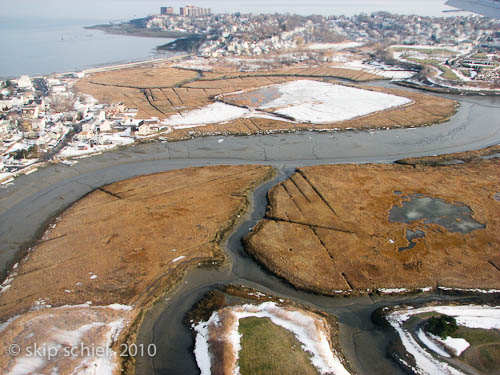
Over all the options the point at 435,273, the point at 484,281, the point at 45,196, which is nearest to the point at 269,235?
the point at 435,273

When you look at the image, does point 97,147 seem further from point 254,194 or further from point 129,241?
point 254,194

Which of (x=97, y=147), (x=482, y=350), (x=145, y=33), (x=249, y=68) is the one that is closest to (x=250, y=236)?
(x=482, y=350)

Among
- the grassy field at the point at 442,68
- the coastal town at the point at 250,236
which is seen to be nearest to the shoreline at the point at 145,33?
the grassy field at the point at 442,68

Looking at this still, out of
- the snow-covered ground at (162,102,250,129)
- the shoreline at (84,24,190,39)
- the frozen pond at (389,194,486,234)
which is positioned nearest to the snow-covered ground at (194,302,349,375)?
the frozen pond at (389,194,486,234)

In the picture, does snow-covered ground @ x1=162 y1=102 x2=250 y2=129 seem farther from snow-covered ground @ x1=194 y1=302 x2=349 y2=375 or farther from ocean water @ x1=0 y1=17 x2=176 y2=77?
ocean water @ x1=0 y1=17 x2=176 y2=77

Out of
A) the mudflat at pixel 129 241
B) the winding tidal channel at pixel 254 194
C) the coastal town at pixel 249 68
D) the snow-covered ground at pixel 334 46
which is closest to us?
the winding tidal channel at pixel 254 194

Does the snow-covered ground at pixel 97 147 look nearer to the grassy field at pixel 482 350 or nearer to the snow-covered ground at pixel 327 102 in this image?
the snow-covered ground at pixel 327 102
